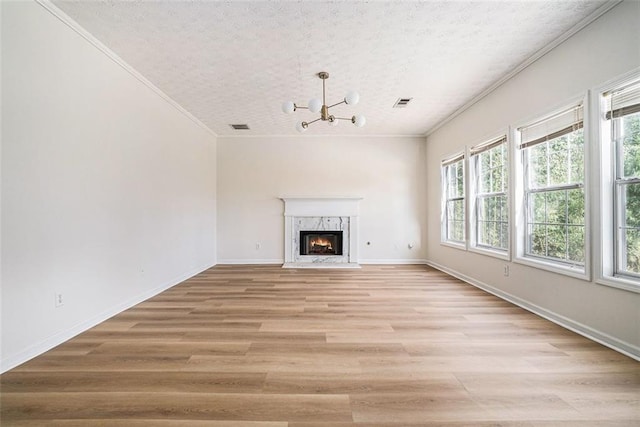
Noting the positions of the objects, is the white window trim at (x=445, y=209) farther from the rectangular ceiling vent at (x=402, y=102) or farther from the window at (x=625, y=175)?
the window at (x=625, y=175)

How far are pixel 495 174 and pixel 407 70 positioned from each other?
188 cm

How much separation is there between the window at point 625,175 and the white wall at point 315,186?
12.3 ft

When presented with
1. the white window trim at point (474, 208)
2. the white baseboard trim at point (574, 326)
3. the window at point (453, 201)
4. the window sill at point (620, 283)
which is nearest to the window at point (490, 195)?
the white window trim at point (474, 208)

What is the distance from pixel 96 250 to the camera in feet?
9.00

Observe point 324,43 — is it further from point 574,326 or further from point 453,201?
point 453,201

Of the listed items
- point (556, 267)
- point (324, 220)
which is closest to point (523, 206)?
point (556, 267)

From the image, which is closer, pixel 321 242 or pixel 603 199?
pixel 603 199

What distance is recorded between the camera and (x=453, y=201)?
518 centimetres

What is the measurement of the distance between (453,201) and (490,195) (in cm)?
124

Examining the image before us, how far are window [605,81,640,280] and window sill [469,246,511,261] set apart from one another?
3.95ft

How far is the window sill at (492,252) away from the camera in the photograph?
3481mm

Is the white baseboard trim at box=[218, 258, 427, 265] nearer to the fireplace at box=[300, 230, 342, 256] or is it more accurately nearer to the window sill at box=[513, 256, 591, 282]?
the fireplace at box=[300, 230, 342, 256]

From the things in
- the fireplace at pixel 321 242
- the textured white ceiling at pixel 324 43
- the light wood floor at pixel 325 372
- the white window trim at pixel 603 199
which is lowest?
the light wood floor at pixel 325 372

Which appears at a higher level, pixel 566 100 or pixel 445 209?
pixel 566 100
